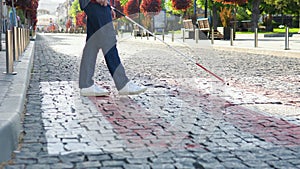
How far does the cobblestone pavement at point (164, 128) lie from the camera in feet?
11.5

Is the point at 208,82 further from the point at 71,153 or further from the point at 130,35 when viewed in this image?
the point at 71,153

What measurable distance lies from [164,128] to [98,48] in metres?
2.10

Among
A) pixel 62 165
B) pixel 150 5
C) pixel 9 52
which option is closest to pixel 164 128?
pixel 62 165

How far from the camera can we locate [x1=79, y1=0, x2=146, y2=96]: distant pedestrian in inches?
241

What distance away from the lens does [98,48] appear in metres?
6.28

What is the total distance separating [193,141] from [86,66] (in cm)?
→ 260

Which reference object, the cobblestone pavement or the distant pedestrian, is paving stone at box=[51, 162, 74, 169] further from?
the distant pedestrian

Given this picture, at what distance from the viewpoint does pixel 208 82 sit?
7941 millimetres

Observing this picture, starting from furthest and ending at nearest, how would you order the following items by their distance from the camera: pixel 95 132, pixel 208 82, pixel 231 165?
pixel 208 82 < pixel 95 132 < pixel 231 165

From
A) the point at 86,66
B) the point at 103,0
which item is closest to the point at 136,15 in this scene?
the point at 103,0

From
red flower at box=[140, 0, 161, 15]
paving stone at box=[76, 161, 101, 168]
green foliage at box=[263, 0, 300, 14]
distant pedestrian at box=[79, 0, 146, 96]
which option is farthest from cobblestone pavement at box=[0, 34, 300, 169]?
red flower at box=[140, 0, 161, 15]

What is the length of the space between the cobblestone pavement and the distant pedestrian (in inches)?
5.9

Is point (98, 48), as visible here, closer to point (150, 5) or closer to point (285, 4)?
point (285, 4)

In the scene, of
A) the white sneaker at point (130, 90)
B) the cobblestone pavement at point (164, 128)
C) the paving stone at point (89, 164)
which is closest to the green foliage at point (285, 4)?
the cobblestone pavement at point (164, 128)
